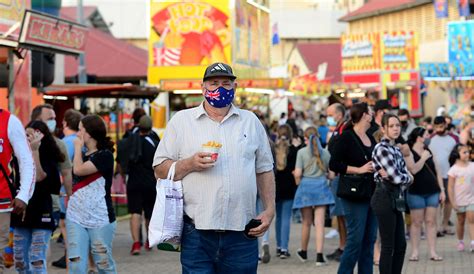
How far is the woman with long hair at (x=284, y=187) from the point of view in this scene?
1430 centimetres

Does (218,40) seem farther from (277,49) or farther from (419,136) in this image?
(277,49)

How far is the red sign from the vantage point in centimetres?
1404

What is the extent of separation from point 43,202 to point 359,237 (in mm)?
2852

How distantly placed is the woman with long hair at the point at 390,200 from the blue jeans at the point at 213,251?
334cm

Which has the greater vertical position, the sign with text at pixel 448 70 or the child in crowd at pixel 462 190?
the sign with text at pixel 448 70

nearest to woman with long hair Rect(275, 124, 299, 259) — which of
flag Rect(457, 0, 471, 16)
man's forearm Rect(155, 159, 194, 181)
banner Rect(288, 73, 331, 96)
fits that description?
man's forearm Rect(155, 159, 194, 181)

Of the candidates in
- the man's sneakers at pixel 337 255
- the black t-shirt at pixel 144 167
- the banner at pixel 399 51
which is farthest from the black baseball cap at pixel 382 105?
the banner at pixel 399 51

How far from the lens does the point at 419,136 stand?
1357 centimetres

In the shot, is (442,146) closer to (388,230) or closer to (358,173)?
(358,173)

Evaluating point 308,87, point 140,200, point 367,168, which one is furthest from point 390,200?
point 308,87

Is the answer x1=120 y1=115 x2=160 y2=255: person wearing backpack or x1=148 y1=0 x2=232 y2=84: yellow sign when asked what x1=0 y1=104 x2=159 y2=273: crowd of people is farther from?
x1=148 y1=0 x2=232 y2=84: yellow sign

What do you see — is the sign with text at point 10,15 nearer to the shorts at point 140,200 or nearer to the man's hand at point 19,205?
the shorts at point 140,200

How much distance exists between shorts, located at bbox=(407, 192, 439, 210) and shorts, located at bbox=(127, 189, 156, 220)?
3.48m

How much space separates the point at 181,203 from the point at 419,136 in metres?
7.47
